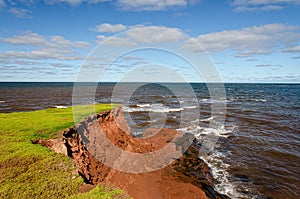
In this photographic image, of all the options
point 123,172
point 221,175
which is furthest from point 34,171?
point 221,175

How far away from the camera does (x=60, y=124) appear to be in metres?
13.3

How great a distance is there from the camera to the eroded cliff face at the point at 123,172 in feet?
36.9

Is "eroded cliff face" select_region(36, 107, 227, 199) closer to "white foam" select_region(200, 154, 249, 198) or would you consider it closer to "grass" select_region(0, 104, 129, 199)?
"white foam" select_region(200, 154, 249, 198)

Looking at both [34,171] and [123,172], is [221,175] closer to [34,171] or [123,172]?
[123,172]

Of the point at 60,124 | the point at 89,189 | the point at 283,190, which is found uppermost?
the point at 60,124

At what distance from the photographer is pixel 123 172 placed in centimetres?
1327

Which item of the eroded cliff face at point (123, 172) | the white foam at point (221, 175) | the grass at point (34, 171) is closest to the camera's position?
the grass at point (34, 171)

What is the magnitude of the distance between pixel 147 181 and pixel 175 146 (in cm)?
726

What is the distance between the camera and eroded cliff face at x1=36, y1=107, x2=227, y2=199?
1125 centimetres

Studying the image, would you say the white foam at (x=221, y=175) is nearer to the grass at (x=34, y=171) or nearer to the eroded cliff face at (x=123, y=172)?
the eroded cliff face at (x=123, y=172)

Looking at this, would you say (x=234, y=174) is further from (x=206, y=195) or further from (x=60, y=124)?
(x=60, y=124)

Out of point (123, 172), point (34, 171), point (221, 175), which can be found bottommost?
point (221, 175)

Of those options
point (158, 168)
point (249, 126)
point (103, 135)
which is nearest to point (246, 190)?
point (158, 168)

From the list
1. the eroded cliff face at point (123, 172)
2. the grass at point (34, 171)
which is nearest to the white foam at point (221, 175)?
the eroded cliff face at point (123, 172)
